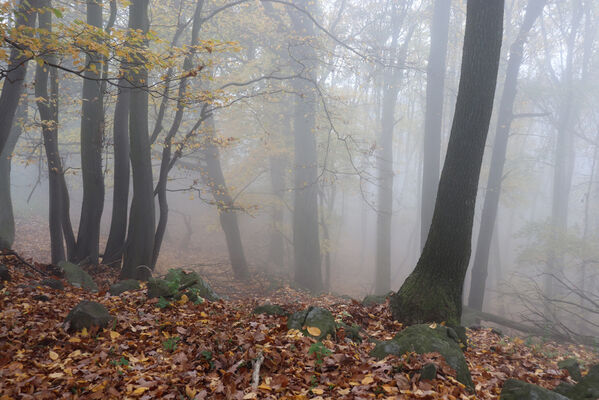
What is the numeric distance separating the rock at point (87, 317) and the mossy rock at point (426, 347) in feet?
10.4

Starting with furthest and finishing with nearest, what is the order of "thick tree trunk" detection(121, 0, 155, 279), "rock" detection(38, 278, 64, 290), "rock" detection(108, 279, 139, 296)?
1. "thick tree trunk" detection(121, 0, 155, 279)
2. "rock" detection(108, 279, 139, 296)
3. "rock" detection(38, 278, 64, 290)

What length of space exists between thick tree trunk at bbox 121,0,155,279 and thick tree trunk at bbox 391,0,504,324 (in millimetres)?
5523

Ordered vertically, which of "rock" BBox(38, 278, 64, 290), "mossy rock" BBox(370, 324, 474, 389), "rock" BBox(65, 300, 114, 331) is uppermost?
"mossy rock" BBox(370, 324, 474, 389)

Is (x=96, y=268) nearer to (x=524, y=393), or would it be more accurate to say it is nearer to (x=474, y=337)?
(x=474, y=337)

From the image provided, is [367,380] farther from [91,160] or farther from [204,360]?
[91,160]

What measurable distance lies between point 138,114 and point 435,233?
6.25m

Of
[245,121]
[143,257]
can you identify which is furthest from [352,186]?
[143,257]

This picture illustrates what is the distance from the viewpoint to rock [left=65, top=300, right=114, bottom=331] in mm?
4434

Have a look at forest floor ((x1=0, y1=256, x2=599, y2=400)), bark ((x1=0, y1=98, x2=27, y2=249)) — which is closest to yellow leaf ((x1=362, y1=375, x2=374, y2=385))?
forest floor ((x1=0, y1=256, x2=599, y2=400))

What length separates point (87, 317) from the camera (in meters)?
4.51

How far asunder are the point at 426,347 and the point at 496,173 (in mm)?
11147

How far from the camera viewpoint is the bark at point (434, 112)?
11477 mm

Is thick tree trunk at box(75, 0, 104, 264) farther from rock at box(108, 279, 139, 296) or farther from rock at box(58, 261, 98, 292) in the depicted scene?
rock at box(108, 279, 139, 296)

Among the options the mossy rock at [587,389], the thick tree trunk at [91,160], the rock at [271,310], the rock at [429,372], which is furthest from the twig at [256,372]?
the thick tree trunk at [91,160]
